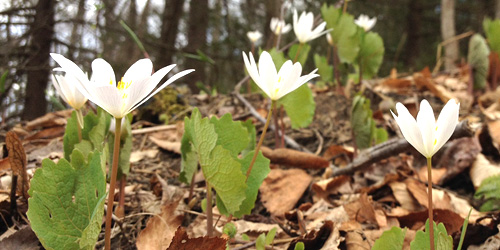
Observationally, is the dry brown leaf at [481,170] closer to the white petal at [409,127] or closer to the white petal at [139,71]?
the white petal at [409,127]

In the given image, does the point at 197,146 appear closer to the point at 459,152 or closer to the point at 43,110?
the point at 459,152

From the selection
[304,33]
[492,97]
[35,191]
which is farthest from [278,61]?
[492,97]

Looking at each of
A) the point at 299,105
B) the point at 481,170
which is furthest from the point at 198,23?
the point at 481,170

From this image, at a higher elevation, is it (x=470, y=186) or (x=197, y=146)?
(x=197, y=146)

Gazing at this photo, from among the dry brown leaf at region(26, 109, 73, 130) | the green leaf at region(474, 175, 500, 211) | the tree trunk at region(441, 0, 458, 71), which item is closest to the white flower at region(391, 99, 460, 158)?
the green leaf at region(474, 175, 500, 211)

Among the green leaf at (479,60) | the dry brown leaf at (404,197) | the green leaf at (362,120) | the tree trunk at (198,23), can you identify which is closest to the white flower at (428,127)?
the dry brown leaf at (404,197)
